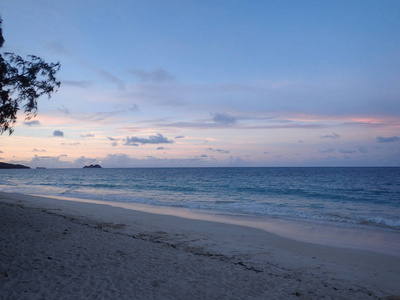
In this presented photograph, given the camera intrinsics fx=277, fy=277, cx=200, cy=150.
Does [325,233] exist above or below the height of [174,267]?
below

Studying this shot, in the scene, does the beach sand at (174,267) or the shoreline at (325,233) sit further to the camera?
the shoreline at (325,233)

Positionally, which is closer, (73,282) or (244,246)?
(73,282)

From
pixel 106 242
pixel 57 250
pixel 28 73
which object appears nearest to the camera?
pixel 57 250

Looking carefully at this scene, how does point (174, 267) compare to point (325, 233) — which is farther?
point (325, 233)

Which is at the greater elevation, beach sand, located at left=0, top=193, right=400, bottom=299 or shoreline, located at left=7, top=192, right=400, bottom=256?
beach sand, located at left=0, top=193, right=400, bottom=299

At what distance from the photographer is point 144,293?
236 inches

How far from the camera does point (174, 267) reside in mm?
7738

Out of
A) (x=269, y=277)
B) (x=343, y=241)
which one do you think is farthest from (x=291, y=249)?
(x=269, y=277)

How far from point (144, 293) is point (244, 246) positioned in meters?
6.17

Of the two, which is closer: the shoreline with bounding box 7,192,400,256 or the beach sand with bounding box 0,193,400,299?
the beach sand with bounding box 0,193,400,299

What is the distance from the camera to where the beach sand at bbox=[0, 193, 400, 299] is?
20.1 feet

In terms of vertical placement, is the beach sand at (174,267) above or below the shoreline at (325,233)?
above

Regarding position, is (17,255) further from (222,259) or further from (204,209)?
(204,209)

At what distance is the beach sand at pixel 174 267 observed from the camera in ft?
20.1
